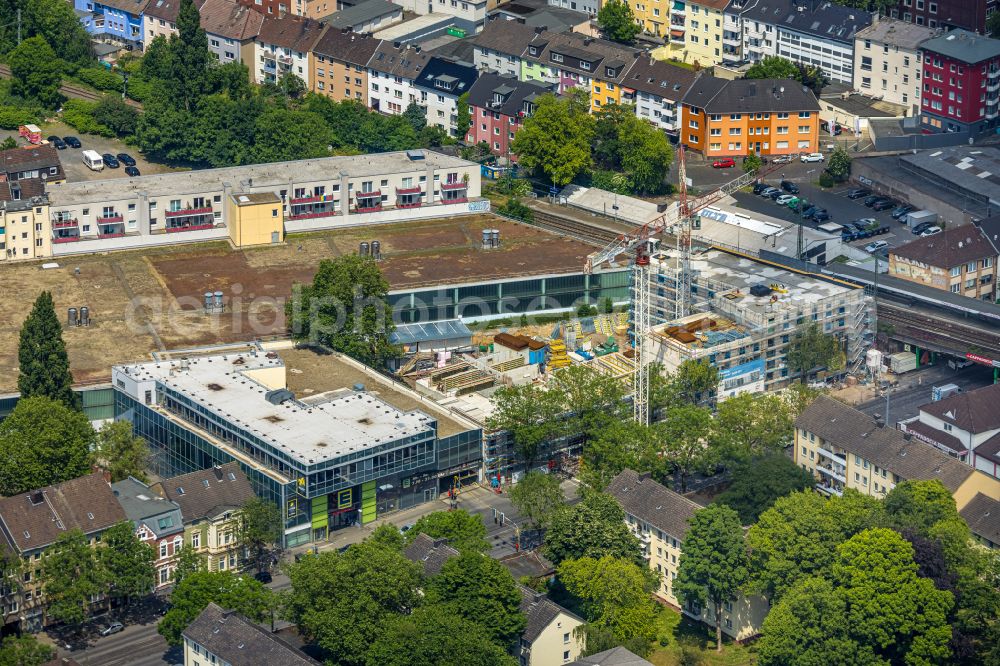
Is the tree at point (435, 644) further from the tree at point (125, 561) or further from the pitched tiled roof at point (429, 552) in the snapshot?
the tree at point (125, 561)

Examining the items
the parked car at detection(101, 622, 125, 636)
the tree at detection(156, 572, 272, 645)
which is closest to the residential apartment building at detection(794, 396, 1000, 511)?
the tree at detection(156, 572, 272, 645)

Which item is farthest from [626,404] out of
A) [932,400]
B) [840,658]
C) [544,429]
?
[840,658]

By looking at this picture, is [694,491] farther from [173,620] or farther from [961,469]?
[173,620]

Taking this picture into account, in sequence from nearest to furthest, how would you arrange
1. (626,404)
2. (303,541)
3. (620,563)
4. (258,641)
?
(258,641) < (620,563) < (303,541) < (626,404)

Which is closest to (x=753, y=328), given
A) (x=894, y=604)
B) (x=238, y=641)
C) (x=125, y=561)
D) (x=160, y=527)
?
(x=894, y=604)

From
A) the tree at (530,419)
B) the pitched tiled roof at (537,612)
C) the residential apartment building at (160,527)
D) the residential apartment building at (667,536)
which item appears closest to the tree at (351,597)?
the pitched tiled roof at (537,612)

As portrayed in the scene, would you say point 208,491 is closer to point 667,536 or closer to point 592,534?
point 592,534
